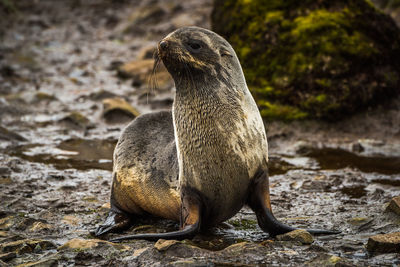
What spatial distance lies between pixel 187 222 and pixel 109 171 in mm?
2894

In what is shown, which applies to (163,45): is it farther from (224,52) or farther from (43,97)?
(43,97)

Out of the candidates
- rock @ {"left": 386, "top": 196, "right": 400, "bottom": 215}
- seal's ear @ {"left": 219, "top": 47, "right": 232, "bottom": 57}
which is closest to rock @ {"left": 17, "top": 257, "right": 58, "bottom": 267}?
seal's ear @ {"left": 219, "top": 47, "right": 232, "bottom": 57}

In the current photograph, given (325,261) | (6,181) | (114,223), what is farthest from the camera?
(6,181)

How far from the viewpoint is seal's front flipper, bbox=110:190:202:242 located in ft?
14.1

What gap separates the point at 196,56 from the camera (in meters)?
4.55

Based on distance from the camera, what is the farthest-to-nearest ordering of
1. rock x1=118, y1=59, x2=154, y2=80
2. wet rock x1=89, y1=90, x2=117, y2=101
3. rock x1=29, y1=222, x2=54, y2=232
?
rock x1=118, y1=59, x2=154, y2=80, wet rock x1=89, y1=90, x2=117, y2=101, rock x1=29, y1=222, x2=54, y2=232

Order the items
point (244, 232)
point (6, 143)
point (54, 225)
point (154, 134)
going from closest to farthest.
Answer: point (244, 232) < point (54, 225) < point (154, 134) < point (6, 143)

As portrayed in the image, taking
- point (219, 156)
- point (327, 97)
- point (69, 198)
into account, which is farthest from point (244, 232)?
point (327, 97)

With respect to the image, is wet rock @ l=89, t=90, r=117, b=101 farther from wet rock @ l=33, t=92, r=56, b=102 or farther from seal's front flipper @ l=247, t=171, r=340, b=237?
seal's front flipper @ l=247, t=171, r=340, b=237

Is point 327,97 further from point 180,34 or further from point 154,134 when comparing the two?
point 180,34

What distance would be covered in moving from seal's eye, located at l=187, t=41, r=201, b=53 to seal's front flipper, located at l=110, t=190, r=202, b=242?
3.88ft

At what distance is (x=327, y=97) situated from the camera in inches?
328

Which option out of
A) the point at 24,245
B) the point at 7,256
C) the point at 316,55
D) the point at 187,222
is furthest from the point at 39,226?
the point at 316,55

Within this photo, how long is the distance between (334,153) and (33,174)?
13.3 feet
